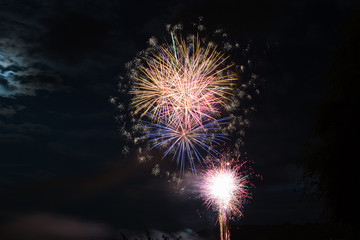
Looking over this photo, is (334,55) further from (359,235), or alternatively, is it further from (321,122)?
(359,235)

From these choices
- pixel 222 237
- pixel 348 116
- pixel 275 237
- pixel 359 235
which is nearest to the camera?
pixel 359 235

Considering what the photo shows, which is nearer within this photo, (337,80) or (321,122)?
(321,122)

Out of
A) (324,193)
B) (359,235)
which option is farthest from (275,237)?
(359,235)

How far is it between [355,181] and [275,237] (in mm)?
9442

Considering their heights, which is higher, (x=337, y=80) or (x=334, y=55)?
(x=334, y=55)

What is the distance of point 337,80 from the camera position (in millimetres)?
20047

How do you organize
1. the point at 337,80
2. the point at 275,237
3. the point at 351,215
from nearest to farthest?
the point at 351,215, the point at 337,80, the point at 275,237

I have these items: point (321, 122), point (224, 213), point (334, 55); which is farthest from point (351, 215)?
point (334, 55)

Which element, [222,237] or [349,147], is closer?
[349,147]

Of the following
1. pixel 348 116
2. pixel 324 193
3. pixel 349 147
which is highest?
pixel 348 116

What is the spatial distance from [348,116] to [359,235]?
22.6 ft

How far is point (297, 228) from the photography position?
22.5 metres

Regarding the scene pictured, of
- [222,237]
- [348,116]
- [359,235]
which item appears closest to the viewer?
[359,235]

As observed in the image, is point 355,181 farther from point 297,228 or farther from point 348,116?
point 297,228
